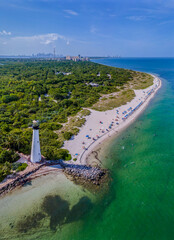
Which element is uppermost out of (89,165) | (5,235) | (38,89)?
(38,89)

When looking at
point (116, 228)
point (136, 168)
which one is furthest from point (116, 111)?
point (116, 228)

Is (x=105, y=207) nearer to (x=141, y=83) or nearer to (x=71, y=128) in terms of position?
(x=71, y=128)

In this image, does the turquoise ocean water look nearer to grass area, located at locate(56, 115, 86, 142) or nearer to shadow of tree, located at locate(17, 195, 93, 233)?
shadow of tree, located at locate(17, 195, 93, 233)

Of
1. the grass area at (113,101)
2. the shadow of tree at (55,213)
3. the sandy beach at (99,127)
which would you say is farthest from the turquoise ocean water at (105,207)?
the grass area at (113,101)

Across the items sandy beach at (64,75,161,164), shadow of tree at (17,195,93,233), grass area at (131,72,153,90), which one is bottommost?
shadow of tree at (17,195,93,233)

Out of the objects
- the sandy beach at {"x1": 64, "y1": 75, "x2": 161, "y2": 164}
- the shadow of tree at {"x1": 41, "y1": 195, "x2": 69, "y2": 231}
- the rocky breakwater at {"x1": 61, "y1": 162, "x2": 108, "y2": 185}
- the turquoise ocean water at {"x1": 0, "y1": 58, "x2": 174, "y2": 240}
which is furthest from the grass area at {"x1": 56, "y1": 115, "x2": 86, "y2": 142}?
the shadow of tree at {"x1": 41, "y1": 195, "x2": 69, "y2": 231}

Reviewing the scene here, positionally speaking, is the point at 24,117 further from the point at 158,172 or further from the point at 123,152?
the point at 158,172

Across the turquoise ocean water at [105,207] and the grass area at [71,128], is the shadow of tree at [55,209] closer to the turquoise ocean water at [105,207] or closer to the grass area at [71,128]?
the turquoise ocean water at [105,207]
